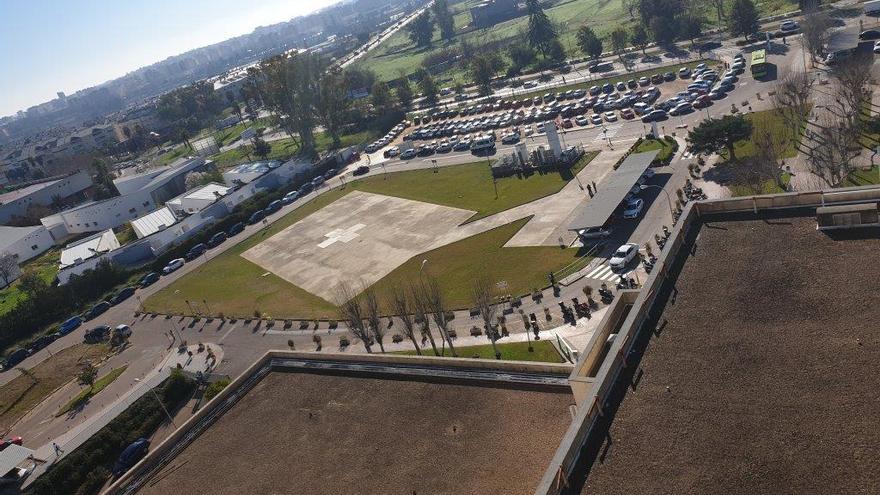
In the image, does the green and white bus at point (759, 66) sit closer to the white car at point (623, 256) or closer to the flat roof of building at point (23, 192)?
the white car at point (623, 256)

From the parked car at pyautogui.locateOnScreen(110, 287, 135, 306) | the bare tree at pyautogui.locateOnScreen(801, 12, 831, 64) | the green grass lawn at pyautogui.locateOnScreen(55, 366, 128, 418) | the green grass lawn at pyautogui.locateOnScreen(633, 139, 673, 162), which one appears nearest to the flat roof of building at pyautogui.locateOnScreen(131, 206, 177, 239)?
the parked car at pyautogui.locateOnScreen(110, 287, 135, 306)

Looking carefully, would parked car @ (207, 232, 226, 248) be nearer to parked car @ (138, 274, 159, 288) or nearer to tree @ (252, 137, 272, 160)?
parked car @ (138, 274, 159, 288)

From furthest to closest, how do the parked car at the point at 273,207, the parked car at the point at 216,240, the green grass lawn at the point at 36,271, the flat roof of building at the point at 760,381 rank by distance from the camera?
the parked car at the point at 273,207 → the green grass lawn at the point at 36,271 → the parked car at the point at 216,240 → the flat roof of building at the point at 760,381

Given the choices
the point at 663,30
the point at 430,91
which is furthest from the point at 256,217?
the point at 663,30

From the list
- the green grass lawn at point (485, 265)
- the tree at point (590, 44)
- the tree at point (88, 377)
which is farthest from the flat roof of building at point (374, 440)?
the tree at point (590, 44)


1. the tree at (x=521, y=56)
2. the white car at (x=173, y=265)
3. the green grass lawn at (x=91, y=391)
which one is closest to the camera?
the green grass lawn at (x=91, y=391)

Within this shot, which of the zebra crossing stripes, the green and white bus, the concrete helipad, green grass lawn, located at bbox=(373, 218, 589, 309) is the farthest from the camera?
the green and white bus

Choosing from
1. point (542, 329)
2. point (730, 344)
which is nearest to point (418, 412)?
point (730, 344)
